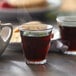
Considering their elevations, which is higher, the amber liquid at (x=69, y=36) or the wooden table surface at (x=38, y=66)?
the amber liquid at (x=69, y=36)

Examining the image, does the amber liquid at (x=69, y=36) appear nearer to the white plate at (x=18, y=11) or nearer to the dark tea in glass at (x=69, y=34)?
the dark tea in glass at (x=69, y=34)

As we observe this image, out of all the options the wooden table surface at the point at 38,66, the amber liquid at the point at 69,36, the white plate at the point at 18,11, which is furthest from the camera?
the white plate at the point at 18,11

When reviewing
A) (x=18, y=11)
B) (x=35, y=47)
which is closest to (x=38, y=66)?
(x=35, y=47)

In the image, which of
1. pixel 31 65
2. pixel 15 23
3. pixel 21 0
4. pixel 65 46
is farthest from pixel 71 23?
pixel 21 0

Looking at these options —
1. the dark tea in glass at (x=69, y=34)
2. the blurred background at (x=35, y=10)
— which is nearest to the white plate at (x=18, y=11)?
the blurred background at (x=35, y=10)

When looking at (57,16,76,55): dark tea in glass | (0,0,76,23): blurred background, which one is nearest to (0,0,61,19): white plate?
(0,0,76,23): blurred background

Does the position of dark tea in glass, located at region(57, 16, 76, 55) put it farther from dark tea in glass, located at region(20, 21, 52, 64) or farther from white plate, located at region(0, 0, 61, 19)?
white plate, located at region(0, 0, 61, 19)
